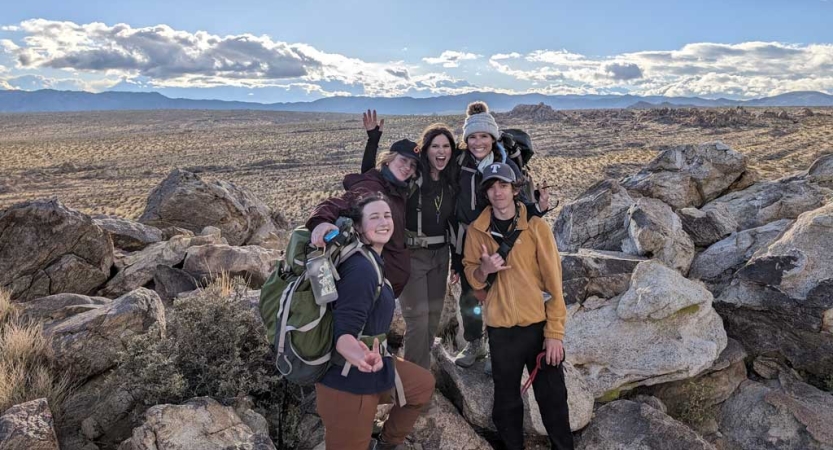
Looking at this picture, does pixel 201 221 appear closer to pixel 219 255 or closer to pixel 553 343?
pixel 219 255

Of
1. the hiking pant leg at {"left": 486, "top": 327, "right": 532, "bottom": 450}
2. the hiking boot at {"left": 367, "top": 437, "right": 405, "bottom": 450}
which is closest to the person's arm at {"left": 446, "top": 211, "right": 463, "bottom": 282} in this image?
the hiking pant leg at {"left": 486, "top": 327, "right": 532, "bottom": 450}

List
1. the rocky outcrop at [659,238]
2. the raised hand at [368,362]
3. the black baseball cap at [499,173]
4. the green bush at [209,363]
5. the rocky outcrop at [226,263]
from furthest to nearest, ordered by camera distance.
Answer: the rocky outcrop at [226,263] → the rocky outcrop at [659,238] → the green bush at [209,363] → the black baseball cap at [499,173] → the raised hand at [368,362]

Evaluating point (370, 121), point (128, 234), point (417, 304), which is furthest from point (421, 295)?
point (128, 234)

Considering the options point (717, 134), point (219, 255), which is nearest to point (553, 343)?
point (219, 255)

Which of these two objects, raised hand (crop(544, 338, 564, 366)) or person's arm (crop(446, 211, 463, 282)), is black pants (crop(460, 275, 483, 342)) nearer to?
person's arm (crop(446, 211, 463, 282))

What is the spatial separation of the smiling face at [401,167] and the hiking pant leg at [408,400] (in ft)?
4.43

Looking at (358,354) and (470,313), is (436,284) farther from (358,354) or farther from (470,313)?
(358,354)

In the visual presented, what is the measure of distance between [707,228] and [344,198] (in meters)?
5.09

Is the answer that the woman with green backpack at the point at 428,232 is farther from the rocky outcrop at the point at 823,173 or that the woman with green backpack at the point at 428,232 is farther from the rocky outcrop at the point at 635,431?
the rocky outcrop at the point at 823,173

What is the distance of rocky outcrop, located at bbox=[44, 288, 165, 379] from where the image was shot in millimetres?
4090

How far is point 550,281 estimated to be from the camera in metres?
3.64

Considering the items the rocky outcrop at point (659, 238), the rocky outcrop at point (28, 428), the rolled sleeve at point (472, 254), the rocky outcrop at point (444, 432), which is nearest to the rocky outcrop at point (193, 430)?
the rocky outcrop at point (28, 428)

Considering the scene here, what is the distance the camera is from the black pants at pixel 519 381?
3742 mm

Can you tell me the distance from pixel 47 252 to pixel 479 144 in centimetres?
571
